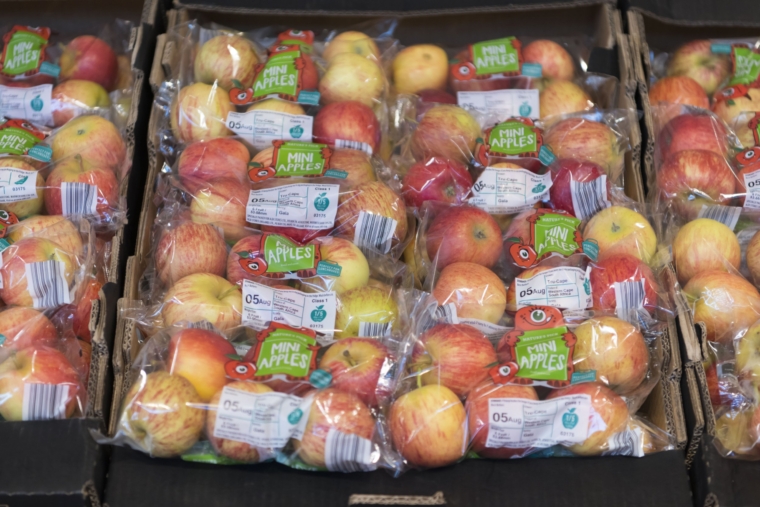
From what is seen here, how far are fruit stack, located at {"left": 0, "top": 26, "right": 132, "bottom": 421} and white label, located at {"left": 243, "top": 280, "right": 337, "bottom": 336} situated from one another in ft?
1.29

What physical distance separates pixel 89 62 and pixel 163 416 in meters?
1.34

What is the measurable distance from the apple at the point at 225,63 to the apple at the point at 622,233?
1.05 metres

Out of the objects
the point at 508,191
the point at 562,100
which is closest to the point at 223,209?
the point at 508,191

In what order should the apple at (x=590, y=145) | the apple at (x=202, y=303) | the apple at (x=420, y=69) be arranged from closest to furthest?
1. the apple at (x=202, y=303)
2. the apple at (x=590, y=145)
3. the apple at (x=420, y=69)

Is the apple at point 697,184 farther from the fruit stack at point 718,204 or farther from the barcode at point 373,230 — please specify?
the barcode at point 373,230

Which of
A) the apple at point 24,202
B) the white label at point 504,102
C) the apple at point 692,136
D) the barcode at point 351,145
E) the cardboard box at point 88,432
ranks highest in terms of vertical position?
the white label at point 504,102

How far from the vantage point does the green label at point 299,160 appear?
174 cm

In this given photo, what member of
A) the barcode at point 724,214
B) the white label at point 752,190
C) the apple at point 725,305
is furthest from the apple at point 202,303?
the white label at point 752,190

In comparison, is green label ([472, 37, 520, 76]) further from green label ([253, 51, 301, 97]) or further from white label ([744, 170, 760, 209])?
white label ([744, 170, 760, 209])

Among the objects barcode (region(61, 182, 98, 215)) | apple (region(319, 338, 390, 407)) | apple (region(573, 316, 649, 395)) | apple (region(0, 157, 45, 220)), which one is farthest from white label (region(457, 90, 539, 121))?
apple (region(0, 157, 45, 220))

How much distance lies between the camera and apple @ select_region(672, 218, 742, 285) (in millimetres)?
1664

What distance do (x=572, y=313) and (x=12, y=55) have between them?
182cm

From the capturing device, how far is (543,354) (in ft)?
4.51

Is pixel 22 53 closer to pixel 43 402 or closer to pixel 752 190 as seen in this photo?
pixel 43 402
